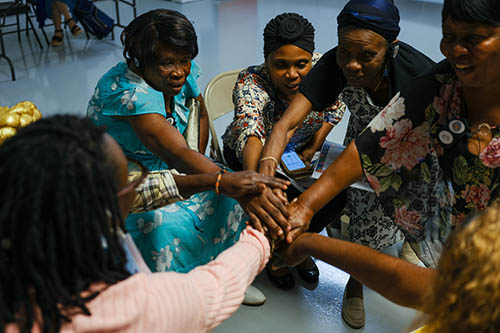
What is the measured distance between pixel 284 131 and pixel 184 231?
65 centimetres

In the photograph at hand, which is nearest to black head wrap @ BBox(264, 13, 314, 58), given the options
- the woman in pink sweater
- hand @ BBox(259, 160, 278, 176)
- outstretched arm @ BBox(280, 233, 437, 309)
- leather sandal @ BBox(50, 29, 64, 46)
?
hand @ BBox(259, 160, 278, 176)

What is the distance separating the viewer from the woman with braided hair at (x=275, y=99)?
261 cm

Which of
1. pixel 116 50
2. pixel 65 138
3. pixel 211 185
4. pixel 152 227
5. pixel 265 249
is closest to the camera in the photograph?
pixel 65 138

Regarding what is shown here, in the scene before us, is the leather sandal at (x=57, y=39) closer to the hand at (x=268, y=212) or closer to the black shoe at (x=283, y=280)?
the black shoe at (x=283, y=280)

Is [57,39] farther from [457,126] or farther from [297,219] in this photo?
[457,126]

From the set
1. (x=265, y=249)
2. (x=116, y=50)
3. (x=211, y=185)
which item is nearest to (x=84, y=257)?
(x=265, y=249)

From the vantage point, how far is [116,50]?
651 centimetres

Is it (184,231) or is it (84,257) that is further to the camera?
(184,231)

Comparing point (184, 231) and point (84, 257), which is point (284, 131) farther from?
point (84, 257)

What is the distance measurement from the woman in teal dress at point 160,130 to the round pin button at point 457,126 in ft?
2.37

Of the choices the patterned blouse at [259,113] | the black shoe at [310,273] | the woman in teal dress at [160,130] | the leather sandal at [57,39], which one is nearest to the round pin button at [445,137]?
the woman in teal dress at [160,130]

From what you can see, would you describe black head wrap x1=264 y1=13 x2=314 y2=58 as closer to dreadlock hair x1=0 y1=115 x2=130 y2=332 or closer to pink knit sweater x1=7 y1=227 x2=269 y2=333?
pink knit sweater x1=7 y1=227 x2=269 y2=333

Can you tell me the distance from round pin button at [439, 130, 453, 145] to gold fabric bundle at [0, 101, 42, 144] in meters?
1.63

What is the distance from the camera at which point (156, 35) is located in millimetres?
2217
